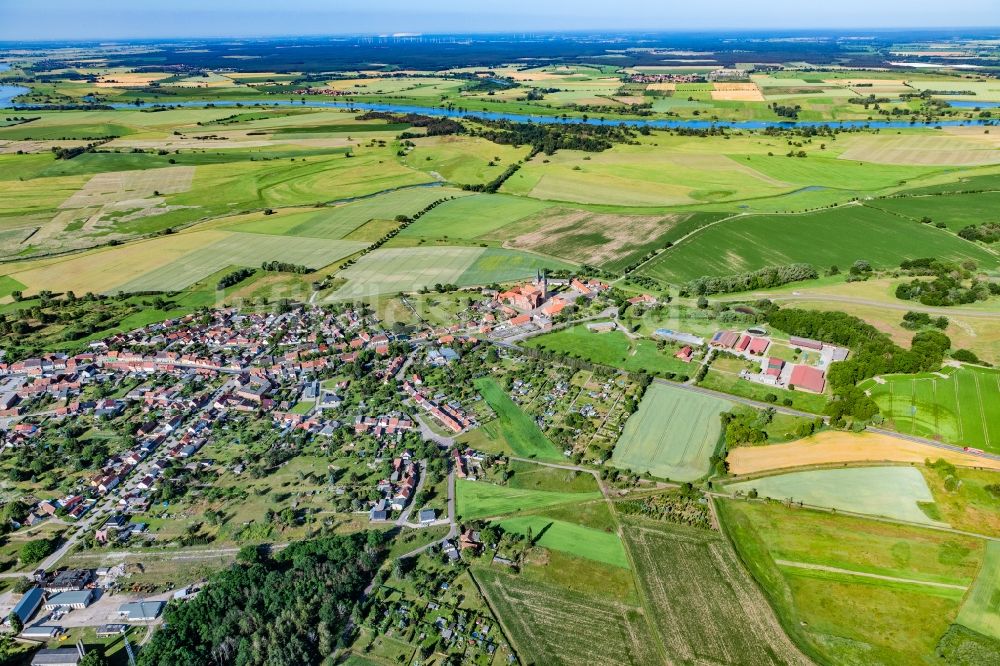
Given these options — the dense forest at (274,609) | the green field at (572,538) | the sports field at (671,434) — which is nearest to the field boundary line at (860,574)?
the sports field at (671,434)

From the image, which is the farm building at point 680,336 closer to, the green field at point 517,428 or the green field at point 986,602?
the green field at point 517,428

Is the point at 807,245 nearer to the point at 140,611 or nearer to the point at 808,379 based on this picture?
the point at 808,379

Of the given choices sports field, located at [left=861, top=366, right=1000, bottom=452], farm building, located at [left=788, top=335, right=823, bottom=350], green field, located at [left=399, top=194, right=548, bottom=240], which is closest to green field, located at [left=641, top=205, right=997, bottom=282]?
farm building, located at [left=788, top=335, right=823, bottom=350]

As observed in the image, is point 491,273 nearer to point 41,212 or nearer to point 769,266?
point 769,266

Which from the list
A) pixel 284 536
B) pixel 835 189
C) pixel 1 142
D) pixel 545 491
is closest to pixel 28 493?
pixel 284 536

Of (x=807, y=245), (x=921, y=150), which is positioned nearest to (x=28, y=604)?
(x=807, y=245)

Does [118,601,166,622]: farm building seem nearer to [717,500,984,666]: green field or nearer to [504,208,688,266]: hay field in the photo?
[717,500,984,666]: green field
